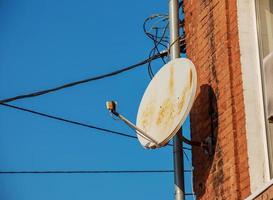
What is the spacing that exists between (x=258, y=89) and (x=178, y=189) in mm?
1455

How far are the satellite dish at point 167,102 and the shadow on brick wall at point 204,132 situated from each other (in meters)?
0.45

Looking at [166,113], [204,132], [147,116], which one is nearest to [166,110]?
[166,113]

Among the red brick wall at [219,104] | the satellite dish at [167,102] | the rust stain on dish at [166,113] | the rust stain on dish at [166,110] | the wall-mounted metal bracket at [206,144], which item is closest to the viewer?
the red brick wall at [219,104]

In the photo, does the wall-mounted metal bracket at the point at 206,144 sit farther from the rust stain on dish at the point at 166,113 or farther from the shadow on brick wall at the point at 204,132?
the rust stain on dish at the point at 166,113

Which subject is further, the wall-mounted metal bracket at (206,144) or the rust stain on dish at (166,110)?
the wall-mounted metal bracket at (206,144)

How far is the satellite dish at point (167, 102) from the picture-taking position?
816 centimetres

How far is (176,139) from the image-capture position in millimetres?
9047

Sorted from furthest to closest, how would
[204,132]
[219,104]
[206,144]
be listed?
[204,132] → [206,144] → [219,104]

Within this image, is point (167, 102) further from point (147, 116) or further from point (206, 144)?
point (206, 144)

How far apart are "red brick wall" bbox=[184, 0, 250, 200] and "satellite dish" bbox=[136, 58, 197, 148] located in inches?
17.0

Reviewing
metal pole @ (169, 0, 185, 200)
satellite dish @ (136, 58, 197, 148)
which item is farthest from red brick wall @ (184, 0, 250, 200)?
satellite dish @ (136, 58, 197, 148)

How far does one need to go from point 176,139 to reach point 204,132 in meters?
0.41

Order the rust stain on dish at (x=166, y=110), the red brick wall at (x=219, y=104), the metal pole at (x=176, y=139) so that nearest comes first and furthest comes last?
1. the red brick wall at (x=219, y=104)
2. the rust stain on dish at (x=166, y=110)
3. the metal pole at (x=176, y=139)

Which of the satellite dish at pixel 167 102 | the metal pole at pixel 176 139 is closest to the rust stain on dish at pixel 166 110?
the satellite dish at pixel 167 102
